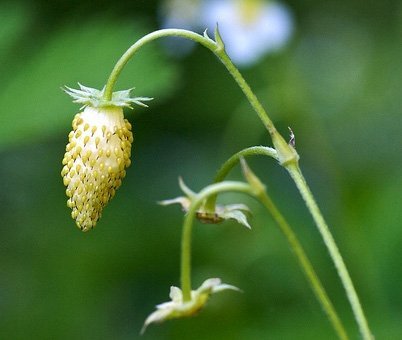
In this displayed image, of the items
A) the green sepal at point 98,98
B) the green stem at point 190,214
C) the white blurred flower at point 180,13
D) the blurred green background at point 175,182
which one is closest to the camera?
the green stem at point 190,214

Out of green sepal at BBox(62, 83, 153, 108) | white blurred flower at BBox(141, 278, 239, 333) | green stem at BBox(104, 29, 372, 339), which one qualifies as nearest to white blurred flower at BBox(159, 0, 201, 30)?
green sepal at BBox(62, 83, 153, 108)

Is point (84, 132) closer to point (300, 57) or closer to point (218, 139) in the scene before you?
point (218, 139)

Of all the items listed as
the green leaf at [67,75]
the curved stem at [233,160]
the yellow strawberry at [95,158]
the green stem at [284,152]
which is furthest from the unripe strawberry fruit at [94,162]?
the green leaf at [67,75]

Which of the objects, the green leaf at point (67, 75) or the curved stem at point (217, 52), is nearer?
the curved stem at point (217, 52)

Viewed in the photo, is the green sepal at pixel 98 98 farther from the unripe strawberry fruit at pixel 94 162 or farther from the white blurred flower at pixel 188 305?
the white blurred flower at pixel 188 305

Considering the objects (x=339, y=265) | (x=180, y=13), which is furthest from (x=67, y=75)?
(x=339, y=265)

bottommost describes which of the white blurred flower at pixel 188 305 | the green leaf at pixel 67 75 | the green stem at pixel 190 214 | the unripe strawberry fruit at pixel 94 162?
the white blurred flower at pixel 188 305

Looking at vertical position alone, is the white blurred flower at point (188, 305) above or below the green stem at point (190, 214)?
below

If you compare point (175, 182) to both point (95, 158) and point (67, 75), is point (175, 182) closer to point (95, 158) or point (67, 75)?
point (67, 75)
